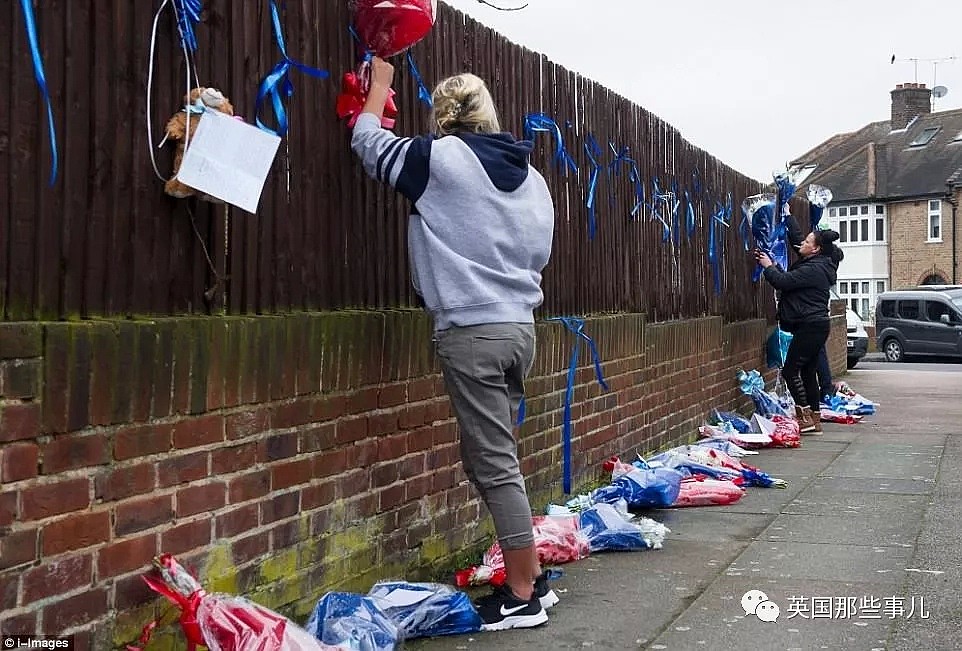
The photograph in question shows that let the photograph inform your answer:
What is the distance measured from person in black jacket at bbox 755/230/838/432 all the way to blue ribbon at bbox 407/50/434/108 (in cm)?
708

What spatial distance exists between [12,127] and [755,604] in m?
3.31

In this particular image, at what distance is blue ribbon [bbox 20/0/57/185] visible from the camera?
10.1 feet

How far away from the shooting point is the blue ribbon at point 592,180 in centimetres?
748

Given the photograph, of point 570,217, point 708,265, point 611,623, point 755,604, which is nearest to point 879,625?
point 755,604

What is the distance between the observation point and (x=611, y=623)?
453 cm

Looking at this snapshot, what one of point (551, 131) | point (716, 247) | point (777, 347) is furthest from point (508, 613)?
point (777, 347)

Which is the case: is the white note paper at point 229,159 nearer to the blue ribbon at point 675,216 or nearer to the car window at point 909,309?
the blue ribbon at point 675,216

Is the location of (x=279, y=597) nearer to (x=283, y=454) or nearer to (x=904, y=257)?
(x=283, y=454)

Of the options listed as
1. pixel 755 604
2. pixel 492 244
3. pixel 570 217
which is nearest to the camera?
pixel 492 244

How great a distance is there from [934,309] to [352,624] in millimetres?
32278

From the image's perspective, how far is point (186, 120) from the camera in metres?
3.62

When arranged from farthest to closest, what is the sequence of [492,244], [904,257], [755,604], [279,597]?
[904,257] < [755,604] < [492,244] < [279,597]

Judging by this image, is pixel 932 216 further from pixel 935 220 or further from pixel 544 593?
pixel 544 593

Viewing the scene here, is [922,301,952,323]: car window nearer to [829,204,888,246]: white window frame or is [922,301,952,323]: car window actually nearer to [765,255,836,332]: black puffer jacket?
[829,204,888,246]: white window frame
